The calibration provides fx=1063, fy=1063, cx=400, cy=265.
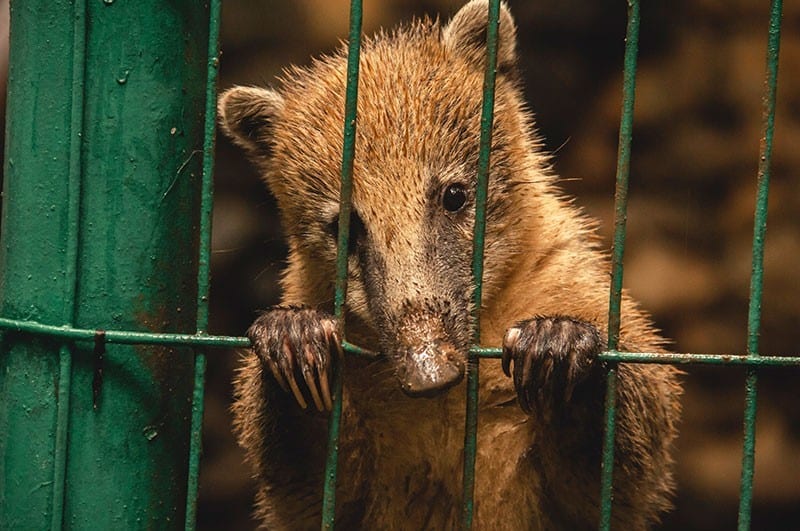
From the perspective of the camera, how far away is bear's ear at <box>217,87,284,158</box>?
9.25 feet

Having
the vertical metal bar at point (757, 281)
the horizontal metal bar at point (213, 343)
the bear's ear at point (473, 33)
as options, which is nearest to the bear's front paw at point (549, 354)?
the horizontal metal bar at point (213, 343)

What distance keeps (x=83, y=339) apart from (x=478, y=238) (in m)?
0.67

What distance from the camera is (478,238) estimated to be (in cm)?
174

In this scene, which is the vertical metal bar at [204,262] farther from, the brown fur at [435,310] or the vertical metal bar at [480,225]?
the vertical metal bar at [480,225]

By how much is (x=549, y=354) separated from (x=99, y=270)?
806 mm

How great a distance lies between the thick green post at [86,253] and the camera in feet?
5.82

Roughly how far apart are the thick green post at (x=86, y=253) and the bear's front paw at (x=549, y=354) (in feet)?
2.11

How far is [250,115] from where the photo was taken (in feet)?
9.33

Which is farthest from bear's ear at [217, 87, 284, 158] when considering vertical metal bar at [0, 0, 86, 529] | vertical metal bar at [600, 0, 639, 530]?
vertical metal bar at [600, 0, 639, 530]

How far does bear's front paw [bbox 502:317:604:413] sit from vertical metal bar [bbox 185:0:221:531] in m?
0.54

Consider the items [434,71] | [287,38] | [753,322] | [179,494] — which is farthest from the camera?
[287,38]

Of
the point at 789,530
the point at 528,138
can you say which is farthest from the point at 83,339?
the point at 789,530

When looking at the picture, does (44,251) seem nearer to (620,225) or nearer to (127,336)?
(127,336)

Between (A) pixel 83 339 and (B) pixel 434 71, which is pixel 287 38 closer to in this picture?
(B) pixel 434 71
